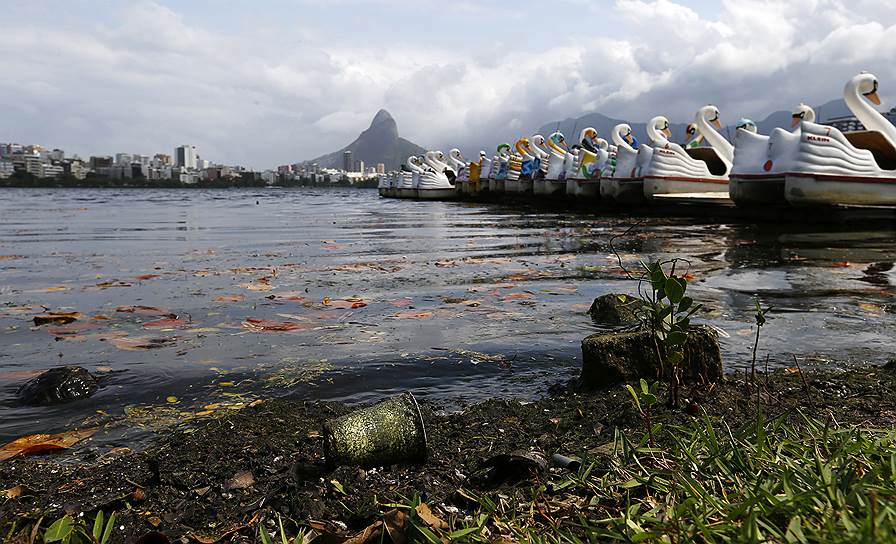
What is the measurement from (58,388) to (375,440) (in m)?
Answer: 1.90

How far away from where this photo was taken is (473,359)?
3.81 metres

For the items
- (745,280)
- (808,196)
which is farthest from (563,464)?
(808,196)

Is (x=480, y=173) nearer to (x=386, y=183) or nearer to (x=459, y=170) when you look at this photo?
(x=459, y=170)

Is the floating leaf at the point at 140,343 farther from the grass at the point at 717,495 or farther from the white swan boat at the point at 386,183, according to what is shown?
the white swan boat at the point at 386,183

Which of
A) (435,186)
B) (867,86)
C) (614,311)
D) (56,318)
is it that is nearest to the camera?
(614,311)

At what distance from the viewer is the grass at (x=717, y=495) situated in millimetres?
1497

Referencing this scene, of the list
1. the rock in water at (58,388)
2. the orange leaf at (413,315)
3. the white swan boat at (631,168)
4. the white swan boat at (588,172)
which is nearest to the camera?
the rock in water at (58,388)

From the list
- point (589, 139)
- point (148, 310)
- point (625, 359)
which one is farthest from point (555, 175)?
point (625, 359)

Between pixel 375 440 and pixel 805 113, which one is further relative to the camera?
pixel 805 113

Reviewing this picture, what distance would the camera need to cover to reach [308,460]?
2.28 meters

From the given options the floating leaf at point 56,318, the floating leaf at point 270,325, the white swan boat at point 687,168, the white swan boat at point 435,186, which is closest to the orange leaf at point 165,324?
the floating leaf at point 270,325

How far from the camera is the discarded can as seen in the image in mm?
2174

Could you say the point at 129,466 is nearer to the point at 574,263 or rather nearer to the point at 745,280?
the point at 745,280

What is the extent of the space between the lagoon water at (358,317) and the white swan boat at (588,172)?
17639 mm
